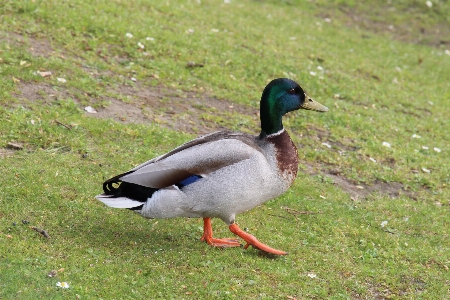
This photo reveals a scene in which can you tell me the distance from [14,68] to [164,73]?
2.26 meters

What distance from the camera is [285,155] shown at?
18.1 feet

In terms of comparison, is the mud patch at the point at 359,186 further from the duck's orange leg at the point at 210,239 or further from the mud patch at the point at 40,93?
the mud patch at the point at 40,93

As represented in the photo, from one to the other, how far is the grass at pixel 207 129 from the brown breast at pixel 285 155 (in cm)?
76

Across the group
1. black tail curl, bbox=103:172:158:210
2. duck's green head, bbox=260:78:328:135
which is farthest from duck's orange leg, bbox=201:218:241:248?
duck's green head, bbox=260:78:328:135

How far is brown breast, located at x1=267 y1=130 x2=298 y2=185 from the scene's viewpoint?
17.9ft

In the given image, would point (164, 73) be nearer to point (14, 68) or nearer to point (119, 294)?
point (14, 68)

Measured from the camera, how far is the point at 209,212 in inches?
209

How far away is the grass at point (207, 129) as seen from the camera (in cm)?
512

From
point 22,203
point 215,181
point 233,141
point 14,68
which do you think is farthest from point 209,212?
point 14,68

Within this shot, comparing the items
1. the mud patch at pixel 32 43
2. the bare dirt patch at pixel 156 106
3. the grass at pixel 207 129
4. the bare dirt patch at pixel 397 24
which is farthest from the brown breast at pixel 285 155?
the bare dirt patch at pixel 397 24

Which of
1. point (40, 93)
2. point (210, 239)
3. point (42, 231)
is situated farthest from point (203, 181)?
point (40, 93)

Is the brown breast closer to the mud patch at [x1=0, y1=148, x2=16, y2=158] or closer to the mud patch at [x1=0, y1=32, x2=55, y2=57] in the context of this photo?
the mud patch at [x1=0, y1=148, x2=16, y2=158]

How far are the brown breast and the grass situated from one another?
2.50 ft

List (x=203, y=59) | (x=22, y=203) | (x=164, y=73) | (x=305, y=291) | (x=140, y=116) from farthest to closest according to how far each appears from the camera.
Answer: (x=203, y=59)
(x=164, y=73)
(x=140, y=116)
(x=22, y=203)
(x=305, y=291)
